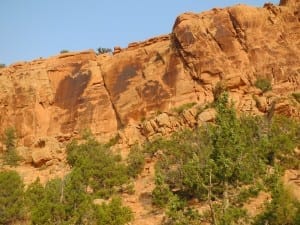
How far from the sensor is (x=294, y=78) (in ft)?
133

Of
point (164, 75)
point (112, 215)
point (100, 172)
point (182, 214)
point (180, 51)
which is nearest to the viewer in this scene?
point (182, 214)

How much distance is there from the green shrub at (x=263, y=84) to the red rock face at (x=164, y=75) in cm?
49

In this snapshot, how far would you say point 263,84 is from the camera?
4062 cm

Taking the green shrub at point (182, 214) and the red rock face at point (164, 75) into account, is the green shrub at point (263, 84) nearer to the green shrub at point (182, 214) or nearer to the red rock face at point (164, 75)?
the red rock face at point (164, 75)

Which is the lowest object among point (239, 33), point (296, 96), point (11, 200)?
point (11, 200)

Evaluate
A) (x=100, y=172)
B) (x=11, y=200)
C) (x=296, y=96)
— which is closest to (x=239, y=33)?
(x=296, y=96)

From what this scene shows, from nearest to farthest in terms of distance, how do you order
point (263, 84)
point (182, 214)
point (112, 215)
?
point (182, 214)
point (112, 215)
point (263, 84)

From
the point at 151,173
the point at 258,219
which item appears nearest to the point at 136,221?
the point at 151,173

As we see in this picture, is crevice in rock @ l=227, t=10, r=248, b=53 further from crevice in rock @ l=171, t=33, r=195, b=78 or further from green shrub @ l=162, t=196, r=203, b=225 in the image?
green shrub @ l=162, t=196, r=203, b=225

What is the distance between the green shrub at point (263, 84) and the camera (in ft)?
133

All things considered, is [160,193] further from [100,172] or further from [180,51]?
[180,51]

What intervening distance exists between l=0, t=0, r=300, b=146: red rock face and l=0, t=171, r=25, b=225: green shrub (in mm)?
17774

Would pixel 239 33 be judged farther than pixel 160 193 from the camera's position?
Yes

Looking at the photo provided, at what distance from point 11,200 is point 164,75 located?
2165 cm
